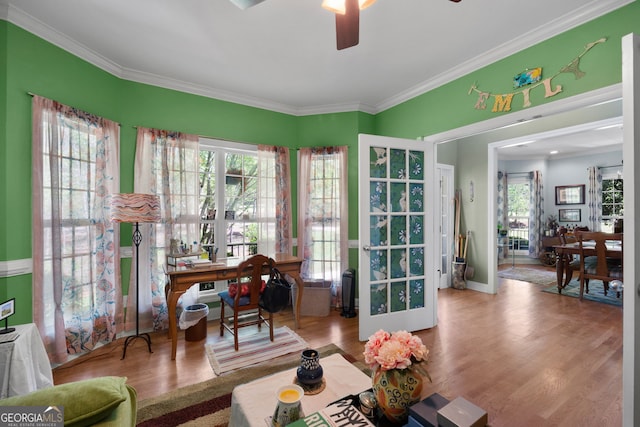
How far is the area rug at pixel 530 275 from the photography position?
5477 mm

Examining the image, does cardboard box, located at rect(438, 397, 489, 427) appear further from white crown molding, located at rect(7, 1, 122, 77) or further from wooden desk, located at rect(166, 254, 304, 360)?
white crown molding, located at rect(7, 1, 122, 77)

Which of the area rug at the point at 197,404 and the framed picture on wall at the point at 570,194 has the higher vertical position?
the framed picture on wall at the point at 570,194

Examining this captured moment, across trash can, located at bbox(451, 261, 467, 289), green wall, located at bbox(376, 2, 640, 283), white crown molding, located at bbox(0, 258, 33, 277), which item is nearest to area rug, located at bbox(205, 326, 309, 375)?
white crown molding, located at bbox(0, 258, 33, 277)

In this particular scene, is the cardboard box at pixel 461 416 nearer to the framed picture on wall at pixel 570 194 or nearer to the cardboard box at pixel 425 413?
the cardboard box at pixel 425 413

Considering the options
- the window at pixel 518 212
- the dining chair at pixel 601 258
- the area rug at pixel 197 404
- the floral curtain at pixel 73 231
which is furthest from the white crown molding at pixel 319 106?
the window at pixel 518 212

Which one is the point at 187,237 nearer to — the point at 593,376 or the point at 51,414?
the point at 51,414

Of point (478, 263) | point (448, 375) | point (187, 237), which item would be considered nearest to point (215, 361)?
point (187, 237)

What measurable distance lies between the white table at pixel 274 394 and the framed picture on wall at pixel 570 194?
8.30 meters

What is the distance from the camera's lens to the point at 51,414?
3.16ft

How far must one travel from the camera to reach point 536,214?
283 inches

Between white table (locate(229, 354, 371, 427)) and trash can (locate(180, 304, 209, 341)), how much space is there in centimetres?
180

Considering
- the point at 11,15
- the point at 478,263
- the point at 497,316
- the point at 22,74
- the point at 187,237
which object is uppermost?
the point at 11,15

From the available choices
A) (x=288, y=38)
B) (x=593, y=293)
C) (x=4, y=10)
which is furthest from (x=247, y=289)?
(x=593, y=293)

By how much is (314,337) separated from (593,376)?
2.40 metres
